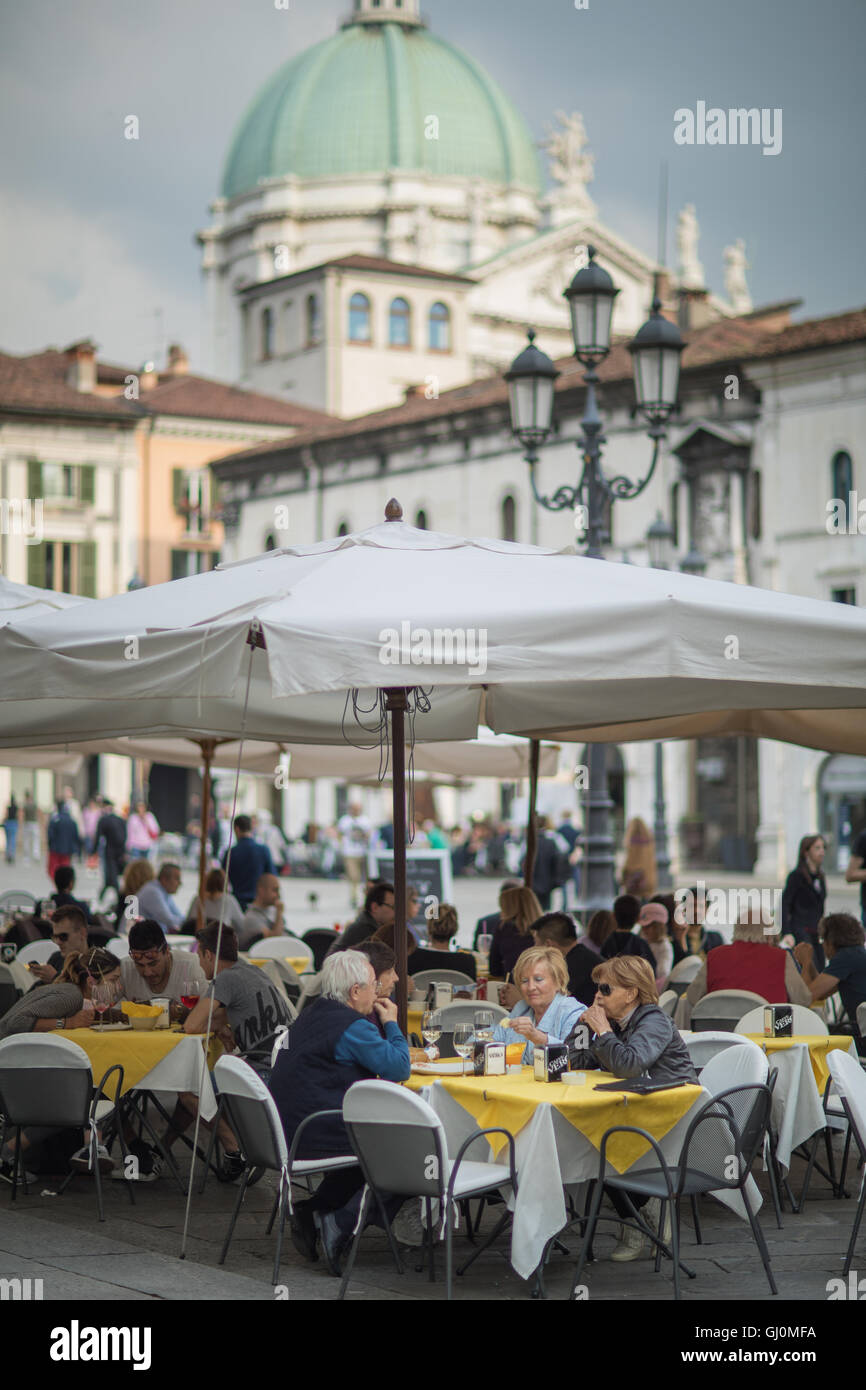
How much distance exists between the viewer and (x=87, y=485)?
207 ft

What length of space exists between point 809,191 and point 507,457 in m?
16.2

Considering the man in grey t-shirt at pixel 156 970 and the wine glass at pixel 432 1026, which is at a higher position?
the man in grey t-shirt at pixel 156 970

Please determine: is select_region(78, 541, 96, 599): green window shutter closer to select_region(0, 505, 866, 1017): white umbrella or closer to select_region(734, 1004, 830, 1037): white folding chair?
select_region(0, 505, 866, 1017): white umbrella

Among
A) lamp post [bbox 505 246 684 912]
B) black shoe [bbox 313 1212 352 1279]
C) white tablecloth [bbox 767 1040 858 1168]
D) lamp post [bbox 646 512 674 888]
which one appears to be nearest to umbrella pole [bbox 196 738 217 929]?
lamp post [bbox 505 246 684 912]

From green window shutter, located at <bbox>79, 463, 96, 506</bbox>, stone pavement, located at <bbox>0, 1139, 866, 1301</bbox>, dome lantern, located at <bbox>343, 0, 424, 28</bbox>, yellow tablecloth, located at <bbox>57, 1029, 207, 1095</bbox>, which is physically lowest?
stone pavement, located at <bbox>0, 1139, 866, 1301</bbox>

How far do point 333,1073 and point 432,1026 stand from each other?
1282mm

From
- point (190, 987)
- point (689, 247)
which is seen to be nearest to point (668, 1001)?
point (190, 987)

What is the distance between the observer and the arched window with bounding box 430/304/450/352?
63.9m

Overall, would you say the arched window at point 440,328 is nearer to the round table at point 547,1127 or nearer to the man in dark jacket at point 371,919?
the man in dark jacket at point 371,919

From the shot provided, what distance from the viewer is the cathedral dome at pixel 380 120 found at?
229 feet

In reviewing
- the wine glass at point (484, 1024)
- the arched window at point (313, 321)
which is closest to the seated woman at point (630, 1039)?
the wine glass at point (484, 1024)

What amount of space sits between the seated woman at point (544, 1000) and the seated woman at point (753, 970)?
6.96ft

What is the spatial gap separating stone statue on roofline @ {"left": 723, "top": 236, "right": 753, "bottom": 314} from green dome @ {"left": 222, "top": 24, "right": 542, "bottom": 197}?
12.3 metres

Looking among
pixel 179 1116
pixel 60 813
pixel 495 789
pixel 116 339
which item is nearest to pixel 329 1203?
pixel 179 1116
